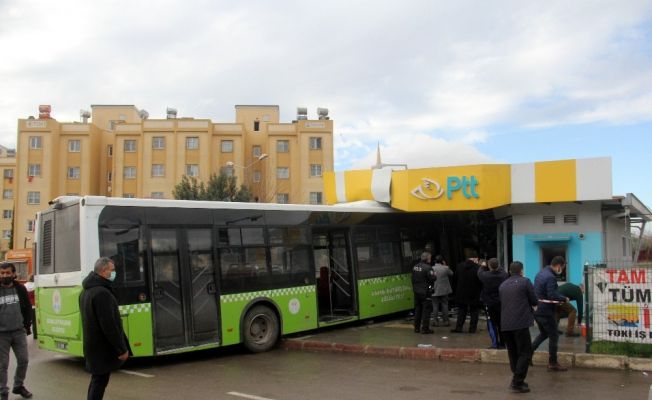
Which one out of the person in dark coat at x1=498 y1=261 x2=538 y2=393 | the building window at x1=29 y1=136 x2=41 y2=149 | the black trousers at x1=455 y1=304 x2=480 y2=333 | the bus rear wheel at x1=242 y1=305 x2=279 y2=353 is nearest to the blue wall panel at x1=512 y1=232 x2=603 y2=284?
the black trousers at x1=455 y1=304 x2=480 y2=333

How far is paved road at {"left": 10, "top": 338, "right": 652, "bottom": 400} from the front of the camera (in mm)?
8273

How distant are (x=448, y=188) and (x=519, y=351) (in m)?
8.08

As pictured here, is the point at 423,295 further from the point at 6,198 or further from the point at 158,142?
the point at 6,198

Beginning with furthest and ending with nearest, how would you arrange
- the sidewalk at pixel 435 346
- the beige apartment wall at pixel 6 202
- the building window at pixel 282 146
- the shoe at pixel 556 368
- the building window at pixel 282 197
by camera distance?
1. the beige apartment wall at pixel 6 202
2. the building window at pixel 282 146
3. the building window at pixel 282 197
4. the sidewalk at pixel 435 346
5. the shoe at pixel 556 368

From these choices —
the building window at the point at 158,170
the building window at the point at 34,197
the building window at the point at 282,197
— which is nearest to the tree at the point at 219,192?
the building window at the point at 158,170

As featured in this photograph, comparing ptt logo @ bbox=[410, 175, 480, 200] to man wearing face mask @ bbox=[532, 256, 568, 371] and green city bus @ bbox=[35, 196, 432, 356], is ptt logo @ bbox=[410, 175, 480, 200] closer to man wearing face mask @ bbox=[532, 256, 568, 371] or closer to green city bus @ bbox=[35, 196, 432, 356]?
green city bus @ bbox=[35, 196, 432, 356]

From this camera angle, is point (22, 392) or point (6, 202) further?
point (6, 202)

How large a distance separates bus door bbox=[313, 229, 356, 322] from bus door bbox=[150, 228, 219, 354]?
3770mm

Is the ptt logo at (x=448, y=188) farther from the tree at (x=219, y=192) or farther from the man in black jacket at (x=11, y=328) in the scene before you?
the tree at (x=219, y=192)

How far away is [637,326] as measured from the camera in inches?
390

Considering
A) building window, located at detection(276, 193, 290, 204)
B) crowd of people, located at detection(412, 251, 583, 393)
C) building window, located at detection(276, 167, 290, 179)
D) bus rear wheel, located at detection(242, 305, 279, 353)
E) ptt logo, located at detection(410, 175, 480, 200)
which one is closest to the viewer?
crowd of people, located at detection(412, 251, 583, 393)

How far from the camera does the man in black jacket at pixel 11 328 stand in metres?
7.89

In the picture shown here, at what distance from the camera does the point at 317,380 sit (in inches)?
367

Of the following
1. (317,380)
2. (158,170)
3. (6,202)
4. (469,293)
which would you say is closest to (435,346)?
(469,293)
